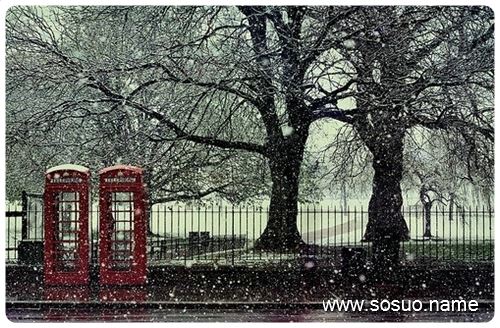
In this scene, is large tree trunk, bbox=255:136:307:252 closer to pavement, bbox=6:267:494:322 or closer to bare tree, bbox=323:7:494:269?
bare tree, bbox=323:7:494:269

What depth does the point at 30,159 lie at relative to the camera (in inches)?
625

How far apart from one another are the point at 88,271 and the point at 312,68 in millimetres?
5500

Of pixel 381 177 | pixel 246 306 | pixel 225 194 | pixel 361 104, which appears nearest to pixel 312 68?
pixel 361 104

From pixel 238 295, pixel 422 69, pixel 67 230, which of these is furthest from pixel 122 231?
A: pixel 422 69

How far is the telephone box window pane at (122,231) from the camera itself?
11141 millimetres

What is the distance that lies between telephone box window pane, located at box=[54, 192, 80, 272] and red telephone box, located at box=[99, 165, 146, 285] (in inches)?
15.7

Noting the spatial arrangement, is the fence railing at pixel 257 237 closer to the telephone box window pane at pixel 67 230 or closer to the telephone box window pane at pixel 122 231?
the telephone box window pane at pixel 67 230

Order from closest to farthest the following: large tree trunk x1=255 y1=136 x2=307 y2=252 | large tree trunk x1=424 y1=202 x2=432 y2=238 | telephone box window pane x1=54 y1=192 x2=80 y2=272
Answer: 1. telephone box window pane x1=54 y1=192 x2=80 y2=272
2. large tree trunk x1=255 y1=136 x2=307 y2=252
3. large tree trunk x1=424 y1=202 x2=432 y2=238

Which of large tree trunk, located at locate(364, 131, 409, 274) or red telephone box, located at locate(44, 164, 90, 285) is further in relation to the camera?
large tree trunk, located at locate(364, 131, 409, 274)

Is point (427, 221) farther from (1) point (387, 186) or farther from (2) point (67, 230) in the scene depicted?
(2) point (67, 230)

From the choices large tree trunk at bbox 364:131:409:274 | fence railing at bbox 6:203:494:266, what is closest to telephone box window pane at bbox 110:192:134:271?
fence railing at bbox 6:203:494:266

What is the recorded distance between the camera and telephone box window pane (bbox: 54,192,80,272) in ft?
36.7

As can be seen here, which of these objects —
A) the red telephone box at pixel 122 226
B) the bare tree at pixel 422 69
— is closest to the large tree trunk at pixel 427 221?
the bare tree at pixel 422 69

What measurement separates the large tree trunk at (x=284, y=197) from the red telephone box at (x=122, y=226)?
4268 mm
